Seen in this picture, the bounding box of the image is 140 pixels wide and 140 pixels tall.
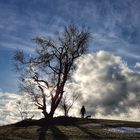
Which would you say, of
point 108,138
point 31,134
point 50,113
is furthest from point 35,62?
point 108,138

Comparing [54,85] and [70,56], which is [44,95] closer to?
[54,85]

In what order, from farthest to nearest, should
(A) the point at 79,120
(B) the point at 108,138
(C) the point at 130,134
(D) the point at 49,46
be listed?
1. (D) the point at 49,46
2. (A) the point at 79,120
3. (C) the point at 130,134
4. (B) the point at 108,138

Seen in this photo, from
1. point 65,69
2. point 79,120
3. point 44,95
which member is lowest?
point 79,120

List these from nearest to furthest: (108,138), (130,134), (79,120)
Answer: (108,138)
(130,134)
(79,120)

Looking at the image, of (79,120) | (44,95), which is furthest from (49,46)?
(79,120)

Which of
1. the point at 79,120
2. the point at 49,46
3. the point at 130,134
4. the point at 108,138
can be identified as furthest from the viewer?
the point at 49,46

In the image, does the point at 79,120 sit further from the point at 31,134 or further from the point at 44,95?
the point at 31,134

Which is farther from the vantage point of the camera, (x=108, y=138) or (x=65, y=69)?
(x=65, y=69)

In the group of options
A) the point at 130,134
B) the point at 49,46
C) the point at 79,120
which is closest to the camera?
the point at 130,134

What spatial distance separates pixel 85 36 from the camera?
62.9 m

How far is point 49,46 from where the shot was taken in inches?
2474

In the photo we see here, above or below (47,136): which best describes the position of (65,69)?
above

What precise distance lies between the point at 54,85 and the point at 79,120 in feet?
25.6

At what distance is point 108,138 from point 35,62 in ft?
93.9
